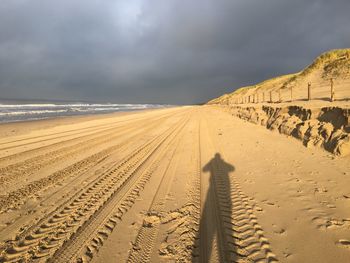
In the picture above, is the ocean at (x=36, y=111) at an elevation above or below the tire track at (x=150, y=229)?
above

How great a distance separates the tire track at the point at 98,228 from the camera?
3.14 m

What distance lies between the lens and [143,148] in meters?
9.79

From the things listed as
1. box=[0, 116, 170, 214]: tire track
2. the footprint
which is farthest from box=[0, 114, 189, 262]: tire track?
the footprint

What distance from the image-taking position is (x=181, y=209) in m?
4.22

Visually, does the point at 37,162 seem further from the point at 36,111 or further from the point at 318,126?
the point at 36,111

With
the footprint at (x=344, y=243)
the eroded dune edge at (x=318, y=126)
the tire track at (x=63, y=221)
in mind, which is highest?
the eroded dune edge at (x=318, y=126)

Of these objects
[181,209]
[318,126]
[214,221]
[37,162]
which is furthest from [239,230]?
[37,162]

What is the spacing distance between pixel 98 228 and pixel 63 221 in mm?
737

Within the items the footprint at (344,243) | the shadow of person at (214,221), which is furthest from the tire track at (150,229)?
the footprint at (344,243)

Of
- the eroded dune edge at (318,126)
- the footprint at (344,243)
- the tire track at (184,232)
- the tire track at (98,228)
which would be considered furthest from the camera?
the eroded dune edge at (318,126)

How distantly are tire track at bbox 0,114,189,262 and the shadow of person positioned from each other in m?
1.95

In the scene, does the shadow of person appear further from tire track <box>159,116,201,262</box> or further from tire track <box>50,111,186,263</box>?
tire track <box>50,111,186,263</box>

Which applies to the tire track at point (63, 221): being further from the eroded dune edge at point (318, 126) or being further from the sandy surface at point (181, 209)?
the eroded dune edge at point (318, 126)

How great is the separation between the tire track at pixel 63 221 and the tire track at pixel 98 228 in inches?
5.6
